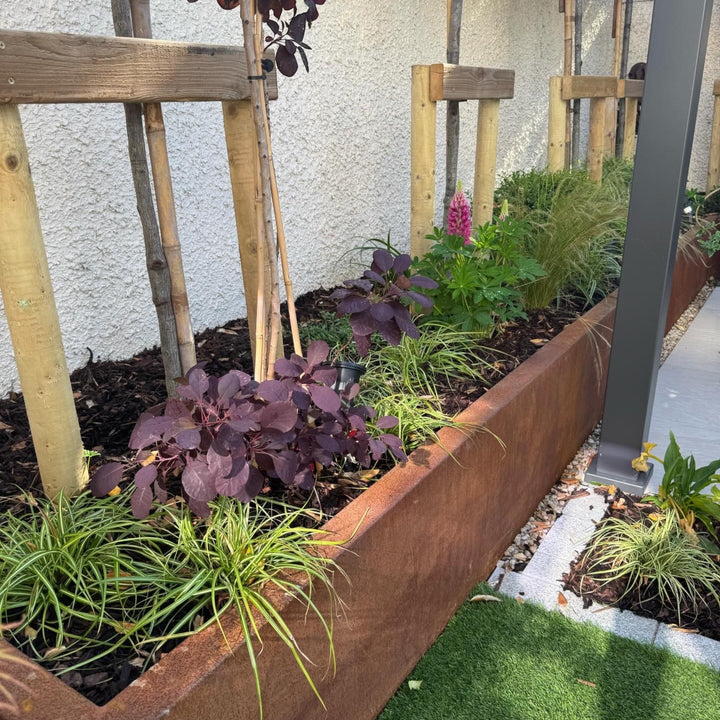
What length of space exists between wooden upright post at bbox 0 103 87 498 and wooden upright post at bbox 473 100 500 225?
250cm

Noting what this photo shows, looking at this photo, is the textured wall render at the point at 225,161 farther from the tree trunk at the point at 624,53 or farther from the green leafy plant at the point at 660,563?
the green leafy plant at the point at 660,563

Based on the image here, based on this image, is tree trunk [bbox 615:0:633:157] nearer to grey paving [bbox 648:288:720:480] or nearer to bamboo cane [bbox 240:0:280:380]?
grey paving [bbox 648:288:720:480]

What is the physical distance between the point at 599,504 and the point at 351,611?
5.09ft

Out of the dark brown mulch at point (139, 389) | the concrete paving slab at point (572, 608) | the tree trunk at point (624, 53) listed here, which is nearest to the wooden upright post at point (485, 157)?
the dark brown mulch at point (139, 389)

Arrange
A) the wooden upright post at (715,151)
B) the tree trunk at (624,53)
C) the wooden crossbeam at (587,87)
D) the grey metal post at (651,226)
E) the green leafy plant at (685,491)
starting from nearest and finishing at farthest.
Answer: the grey metal post at (651,226), the green leafy plant at (685,491), the wooden crossbeam at (587,87), the tree trunk at (624,53), the wooden upright post at (715,151)

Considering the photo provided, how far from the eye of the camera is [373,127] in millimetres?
4410

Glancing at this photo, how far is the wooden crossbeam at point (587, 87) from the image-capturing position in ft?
15.4

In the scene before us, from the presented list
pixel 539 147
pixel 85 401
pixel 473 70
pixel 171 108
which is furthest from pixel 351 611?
pixel 539 147

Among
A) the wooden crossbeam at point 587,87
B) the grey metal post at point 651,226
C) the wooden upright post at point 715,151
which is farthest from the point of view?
the wooden upright post at point 715,151

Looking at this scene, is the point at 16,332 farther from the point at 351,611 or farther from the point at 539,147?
the point at 539,147

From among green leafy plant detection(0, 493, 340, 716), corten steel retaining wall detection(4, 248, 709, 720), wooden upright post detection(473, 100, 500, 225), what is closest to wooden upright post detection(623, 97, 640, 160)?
wooden upright post detection(473, 100, 500, 225)

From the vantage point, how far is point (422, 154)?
318 cm

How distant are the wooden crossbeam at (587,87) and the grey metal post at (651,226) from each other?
2.44 metres

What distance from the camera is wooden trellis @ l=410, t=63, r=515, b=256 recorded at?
310 cm
